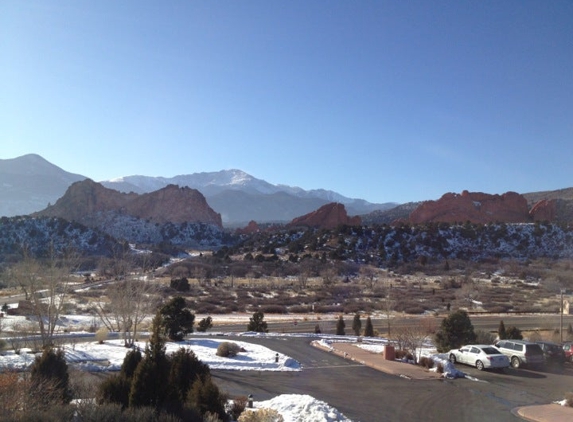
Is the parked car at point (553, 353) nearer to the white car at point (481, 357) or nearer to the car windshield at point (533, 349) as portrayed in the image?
the car windshield at point (533, 349)

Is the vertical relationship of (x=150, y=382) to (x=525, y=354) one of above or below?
above

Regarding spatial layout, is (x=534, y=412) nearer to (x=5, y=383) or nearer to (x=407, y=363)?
(x=407, y=363)

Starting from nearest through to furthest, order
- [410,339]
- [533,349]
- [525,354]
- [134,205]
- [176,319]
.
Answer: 1. [525,354]
2. [533,349]
3. [410,339]
4. [176,319]
5. [134,205]

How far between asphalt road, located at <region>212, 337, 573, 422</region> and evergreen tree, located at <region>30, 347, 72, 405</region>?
5.54m

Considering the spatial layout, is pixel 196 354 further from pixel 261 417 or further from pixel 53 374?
pixel 261 417

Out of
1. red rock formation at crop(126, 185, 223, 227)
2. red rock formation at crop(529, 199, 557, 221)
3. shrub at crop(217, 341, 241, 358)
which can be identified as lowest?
shrub at crop(217, 341, 241, 358)

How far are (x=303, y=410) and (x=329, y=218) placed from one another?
12223 centimetres

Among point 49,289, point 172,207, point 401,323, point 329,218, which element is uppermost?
point 172,207

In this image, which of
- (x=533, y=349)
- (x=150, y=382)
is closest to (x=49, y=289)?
(x=150, y=382)

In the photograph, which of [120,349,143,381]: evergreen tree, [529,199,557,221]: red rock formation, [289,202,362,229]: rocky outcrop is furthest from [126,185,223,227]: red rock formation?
[120,349,143,381]: evergreen tree

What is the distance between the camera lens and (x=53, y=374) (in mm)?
11195

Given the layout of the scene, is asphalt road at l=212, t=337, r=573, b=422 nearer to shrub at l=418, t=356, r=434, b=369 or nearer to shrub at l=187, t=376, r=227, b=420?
shrub at l=418, t=356, r=434, b=369

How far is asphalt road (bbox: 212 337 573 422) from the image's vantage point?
13.7 m

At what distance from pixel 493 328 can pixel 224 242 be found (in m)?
100
